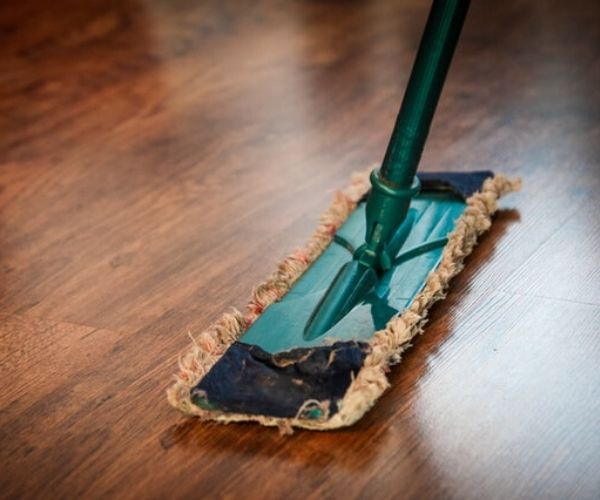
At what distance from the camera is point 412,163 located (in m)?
1.19

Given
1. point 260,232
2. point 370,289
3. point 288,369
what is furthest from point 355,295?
point 260,232

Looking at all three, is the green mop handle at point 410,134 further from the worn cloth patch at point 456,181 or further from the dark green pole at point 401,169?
the worn cloth patch at point 456,181

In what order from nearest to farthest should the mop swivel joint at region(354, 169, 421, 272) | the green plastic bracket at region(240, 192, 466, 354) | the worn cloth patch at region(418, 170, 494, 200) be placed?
the green plastic bracket at region(240, 192, 466, 354) → the mop swivel joint at region(354, 169, 421, 272) → the worn cloth patch at region(418, 170, 494, 200)

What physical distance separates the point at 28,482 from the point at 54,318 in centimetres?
31

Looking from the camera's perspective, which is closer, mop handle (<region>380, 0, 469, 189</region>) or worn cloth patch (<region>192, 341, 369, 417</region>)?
worn cloth patch (<region>192, 341, 369, 417</region>)

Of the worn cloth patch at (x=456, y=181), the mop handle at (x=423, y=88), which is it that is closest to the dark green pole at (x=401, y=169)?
the mop handle at (x=423, y=88)

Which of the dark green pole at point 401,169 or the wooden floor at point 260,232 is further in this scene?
the dark green pole at point 401,169

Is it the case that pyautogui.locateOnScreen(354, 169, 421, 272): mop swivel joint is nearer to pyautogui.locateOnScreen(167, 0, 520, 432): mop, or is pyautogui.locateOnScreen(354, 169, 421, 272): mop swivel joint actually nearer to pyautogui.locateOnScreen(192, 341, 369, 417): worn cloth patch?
pyautogui.locateOnScreen(167, 0, 520, 432): mop

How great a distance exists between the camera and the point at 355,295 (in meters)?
1.15

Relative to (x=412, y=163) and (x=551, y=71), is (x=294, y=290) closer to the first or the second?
(x=412, y=163)

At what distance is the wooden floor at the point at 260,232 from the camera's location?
953mm

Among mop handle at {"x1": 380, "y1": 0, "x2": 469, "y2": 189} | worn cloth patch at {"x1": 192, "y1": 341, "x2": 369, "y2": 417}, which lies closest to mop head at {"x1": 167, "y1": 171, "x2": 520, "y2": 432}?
worn cloth patch at {"x1": 192, "y1": 341, "x2": 369, "y2": 417}

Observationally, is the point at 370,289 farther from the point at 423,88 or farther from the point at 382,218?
the point at 423,88

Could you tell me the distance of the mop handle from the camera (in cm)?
115
